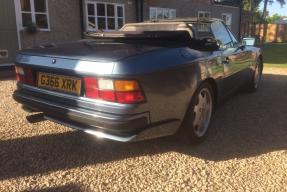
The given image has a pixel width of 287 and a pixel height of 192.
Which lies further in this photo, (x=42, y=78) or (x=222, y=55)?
(x=222, y=55)

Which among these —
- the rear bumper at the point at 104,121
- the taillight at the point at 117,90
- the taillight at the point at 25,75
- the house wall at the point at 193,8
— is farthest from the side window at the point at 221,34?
the house wall at the point at 193,8

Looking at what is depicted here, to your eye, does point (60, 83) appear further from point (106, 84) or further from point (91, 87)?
point (106, 84)

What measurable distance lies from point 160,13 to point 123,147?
566 inches

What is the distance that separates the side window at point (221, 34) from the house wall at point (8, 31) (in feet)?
25.9

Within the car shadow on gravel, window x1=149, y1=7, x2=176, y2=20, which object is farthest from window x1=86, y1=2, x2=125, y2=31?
the car shadow on gravel

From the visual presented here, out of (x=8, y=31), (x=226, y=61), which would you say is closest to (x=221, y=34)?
(x=226, y=61)

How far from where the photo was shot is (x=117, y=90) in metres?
2.73

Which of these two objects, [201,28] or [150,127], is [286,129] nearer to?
[201,28]

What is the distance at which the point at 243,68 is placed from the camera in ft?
17.2

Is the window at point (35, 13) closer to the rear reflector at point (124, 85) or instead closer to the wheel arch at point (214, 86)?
the wheel arch at point (214, 86)

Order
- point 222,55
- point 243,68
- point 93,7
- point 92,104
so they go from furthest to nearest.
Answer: point 93,7
point 243,68
point 222,55
point 92,104

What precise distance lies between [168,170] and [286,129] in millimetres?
2109

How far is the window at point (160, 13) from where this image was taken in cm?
1642

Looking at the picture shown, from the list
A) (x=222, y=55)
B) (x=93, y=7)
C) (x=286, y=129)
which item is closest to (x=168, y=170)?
(x=222, y=55)
